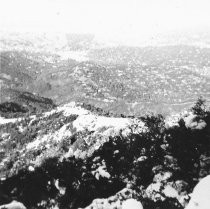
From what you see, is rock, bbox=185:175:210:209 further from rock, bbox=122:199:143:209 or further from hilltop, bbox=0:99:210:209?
rock, bbox=122:199:143:209

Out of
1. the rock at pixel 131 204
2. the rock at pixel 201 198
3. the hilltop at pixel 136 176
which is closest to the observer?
the rock at pixel 201 198

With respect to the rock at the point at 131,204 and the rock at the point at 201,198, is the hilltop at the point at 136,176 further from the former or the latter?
the rock at the point at 201,198

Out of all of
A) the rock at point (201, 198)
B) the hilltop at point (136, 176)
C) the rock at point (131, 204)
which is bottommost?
the hilltop at point (136, 176)

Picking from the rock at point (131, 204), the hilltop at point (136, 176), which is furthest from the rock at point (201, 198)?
the rock at point (131, 204)

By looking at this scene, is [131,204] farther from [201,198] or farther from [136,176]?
[136,176]

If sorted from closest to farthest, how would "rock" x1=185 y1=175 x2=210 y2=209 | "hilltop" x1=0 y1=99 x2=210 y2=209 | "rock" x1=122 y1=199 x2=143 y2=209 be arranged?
"rock" x1=185 y1=175 x2=210 y2=209 < "rock" x1=122 y1=199 x2=143 y2=209 < "hilltop" x1=0 y1=99 x2=210 y2=209

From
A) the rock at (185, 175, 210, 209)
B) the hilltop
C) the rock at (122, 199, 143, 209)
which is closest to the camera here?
the rock at (185, 175, 210, 209)

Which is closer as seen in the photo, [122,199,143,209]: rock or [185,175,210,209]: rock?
[185,175,210,209]: rock

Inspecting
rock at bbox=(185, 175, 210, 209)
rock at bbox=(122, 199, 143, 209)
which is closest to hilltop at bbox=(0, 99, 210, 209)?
rock at bbox=(122, 199, 143, 209)

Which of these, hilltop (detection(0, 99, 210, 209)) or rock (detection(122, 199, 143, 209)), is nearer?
rock (detection(122, 199, 143, 209))

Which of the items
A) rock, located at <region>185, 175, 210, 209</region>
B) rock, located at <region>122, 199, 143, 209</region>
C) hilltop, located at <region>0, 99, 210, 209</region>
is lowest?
hilltop, located at <region>0, 99, 210, 209</region>

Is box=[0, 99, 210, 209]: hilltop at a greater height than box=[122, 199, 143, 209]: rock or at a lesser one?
lesser
